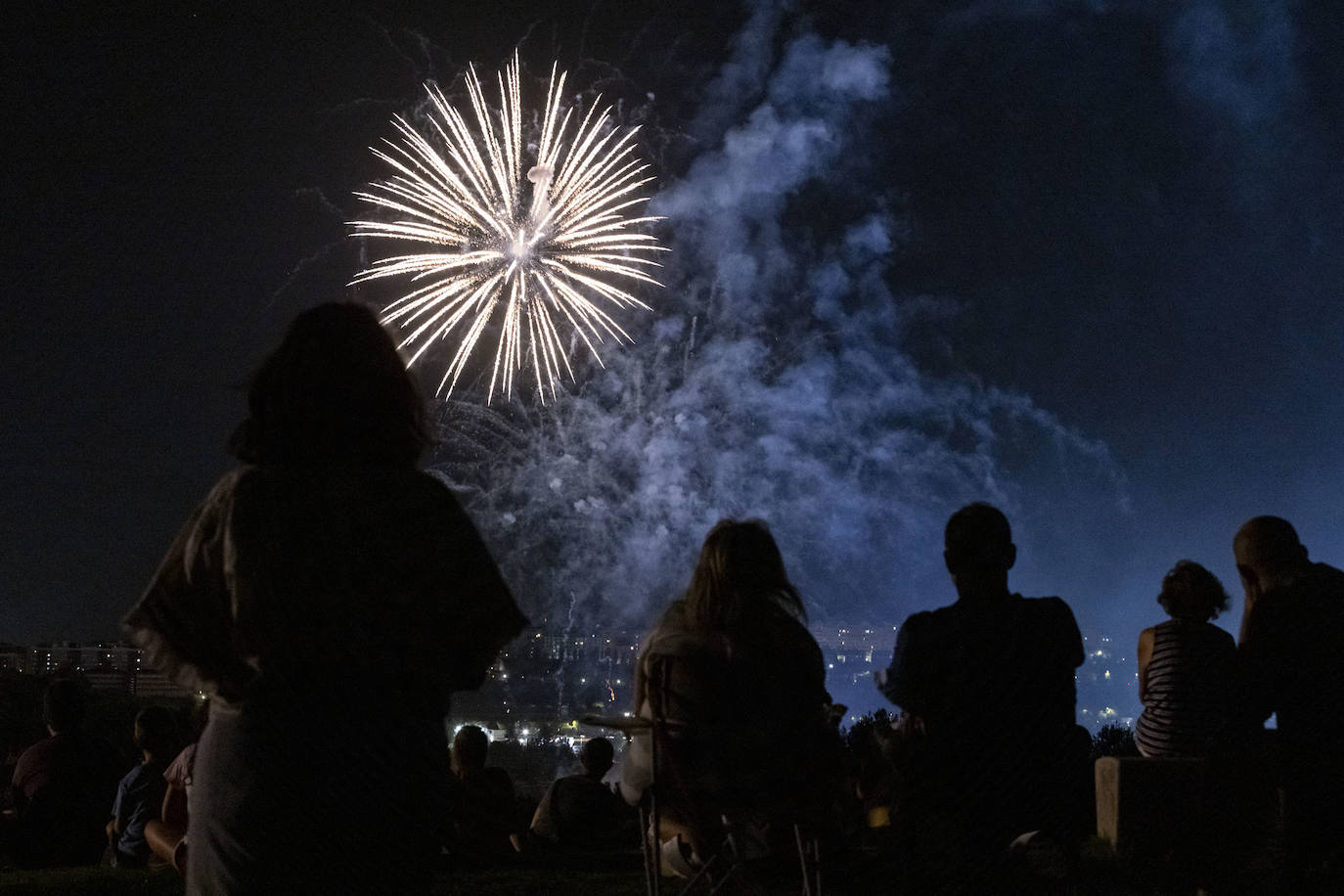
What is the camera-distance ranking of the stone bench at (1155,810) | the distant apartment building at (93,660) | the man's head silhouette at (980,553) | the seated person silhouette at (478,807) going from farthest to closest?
the distant apartment building at (93,660), the seated person silhouette at (478,807), the stone bench at (1155,810), the man's head silhouette at (980,553)

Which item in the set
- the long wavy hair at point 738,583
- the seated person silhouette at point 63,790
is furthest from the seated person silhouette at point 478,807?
the long wavy hair at point 738,583

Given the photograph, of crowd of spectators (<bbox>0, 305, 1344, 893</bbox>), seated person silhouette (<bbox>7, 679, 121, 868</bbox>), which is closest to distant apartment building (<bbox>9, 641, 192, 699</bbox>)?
seated person silhouette (<bbox>7, 679, 121, 868</bbox>)

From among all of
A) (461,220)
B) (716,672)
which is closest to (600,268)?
(461,220)

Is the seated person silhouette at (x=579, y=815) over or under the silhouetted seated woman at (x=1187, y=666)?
under

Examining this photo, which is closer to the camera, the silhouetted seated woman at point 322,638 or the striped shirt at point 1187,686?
the silhouetted seated woman at point 322,638

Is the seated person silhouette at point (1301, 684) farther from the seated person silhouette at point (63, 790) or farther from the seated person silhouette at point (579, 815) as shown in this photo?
the seated person silhouette at point (63, 790)

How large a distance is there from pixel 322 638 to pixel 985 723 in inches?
101

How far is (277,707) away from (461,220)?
71.1 ft

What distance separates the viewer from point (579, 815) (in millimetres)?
8016

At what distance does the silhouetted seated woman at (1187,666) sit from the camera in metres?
5.46

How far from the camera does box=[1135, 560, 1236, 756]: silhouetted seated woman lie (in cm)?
546

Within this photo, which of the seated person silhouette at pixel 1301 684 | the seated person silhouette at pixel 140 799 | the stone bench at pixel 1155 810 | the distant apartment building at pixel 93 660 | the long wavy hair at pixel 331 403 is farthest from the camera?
the distant apartment building at pixel 93 660

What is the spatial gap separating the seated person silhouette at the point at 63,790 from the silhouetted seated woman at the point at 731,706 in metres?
4.97

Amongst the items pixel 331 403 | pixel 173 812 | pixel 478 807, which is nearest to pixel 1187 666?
pixel 331 403
